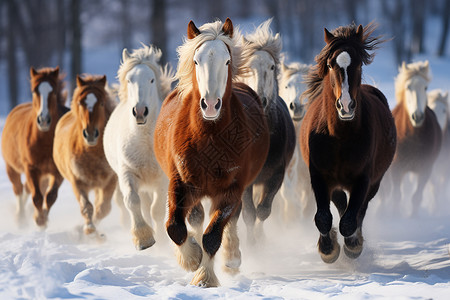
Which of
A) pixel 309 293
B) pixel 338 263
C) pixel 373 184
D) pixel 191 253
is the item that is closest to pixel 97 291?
pixel 191 253

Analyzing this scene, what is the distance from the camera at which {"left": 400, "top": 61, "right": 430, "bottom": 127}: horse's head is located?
29.3 ft

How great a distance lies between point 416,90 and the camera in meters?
8.99

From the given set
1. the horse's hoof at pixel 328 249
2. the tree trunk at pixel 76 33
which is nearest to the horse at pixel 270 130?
the horse's hoof at pixel 328 249

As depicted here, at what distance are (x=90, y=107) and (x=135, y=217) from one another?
1842 millimetres

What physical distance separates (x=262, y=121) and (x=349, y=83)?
994mm

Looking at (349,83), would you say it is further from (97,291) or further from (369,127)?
(97,291)

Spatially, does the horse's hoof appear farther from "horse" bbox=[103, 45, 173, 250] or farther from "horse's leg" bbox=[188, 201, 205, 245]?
"horse" bbox=[103, 45, 173, 250]

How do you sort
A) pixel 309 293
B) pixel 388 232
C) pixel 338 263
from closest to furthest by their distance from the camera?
pixel 309 293, pixel 338 263, pixel 388 232

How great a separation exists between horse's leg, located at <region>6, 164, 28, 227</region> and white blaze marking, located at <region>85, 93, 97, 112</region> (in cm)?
243

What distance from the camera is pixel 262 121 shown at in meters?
5.88

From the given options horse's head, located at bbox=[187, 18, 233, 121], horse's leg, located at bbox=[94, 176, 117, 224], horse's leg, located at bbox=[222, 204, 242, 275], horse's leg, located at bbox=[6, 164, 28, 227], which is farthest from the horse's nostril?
horse's leg, located at bbox=[6, 164, 28, 227]

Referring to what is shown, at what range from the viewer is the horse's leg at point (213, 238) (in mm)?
4938

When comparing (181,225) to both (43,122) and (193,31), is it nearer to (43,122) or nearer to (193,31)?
(193,31)

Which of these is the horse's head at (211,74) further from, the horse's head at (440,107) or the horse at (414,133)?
the horse's head at (440,107)
